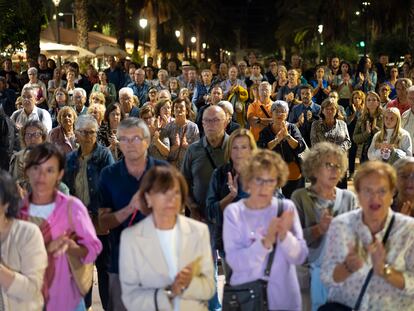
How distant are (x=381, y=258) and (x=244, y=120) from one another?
8134 mm

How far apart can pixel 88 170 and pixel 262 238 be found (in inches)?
97.8

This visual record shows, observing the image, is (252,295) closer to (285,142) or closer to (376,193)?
(376,193)

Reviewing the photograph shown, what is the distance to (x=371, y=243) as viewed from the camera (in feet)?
13.4

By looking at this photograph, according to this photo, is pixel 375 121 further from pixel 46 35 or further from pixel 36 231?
pixel 46 35

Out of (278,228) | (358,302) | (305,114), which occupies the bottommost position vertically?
(358,302)

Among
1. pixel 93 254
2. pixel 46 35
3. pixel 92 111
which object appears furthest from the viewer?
pixel 46 35

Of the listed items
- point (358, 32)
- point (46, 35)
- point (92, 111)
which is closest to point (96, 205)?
point (92, 111)

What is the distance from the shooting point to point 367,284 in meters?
4.22

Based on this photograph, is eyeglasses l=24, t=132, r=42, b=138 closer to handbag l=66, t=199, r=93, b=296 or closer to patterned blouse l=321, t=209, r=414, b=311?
handbag l=66, t=199, r=93, b=296

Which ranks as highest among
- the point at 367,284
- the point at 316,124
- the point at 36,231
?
the point at 316,124

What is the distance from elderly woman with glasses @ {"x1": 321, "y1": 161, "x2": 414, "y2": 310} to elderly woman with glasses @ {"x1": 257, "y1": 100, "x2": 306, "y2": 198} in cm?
375

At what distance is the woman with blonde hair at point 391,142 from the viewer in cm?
779

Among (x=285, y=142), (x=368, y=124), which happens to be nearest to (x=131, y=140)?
(x=285, y=142)

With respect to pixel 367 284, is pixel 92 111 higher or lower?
higher
